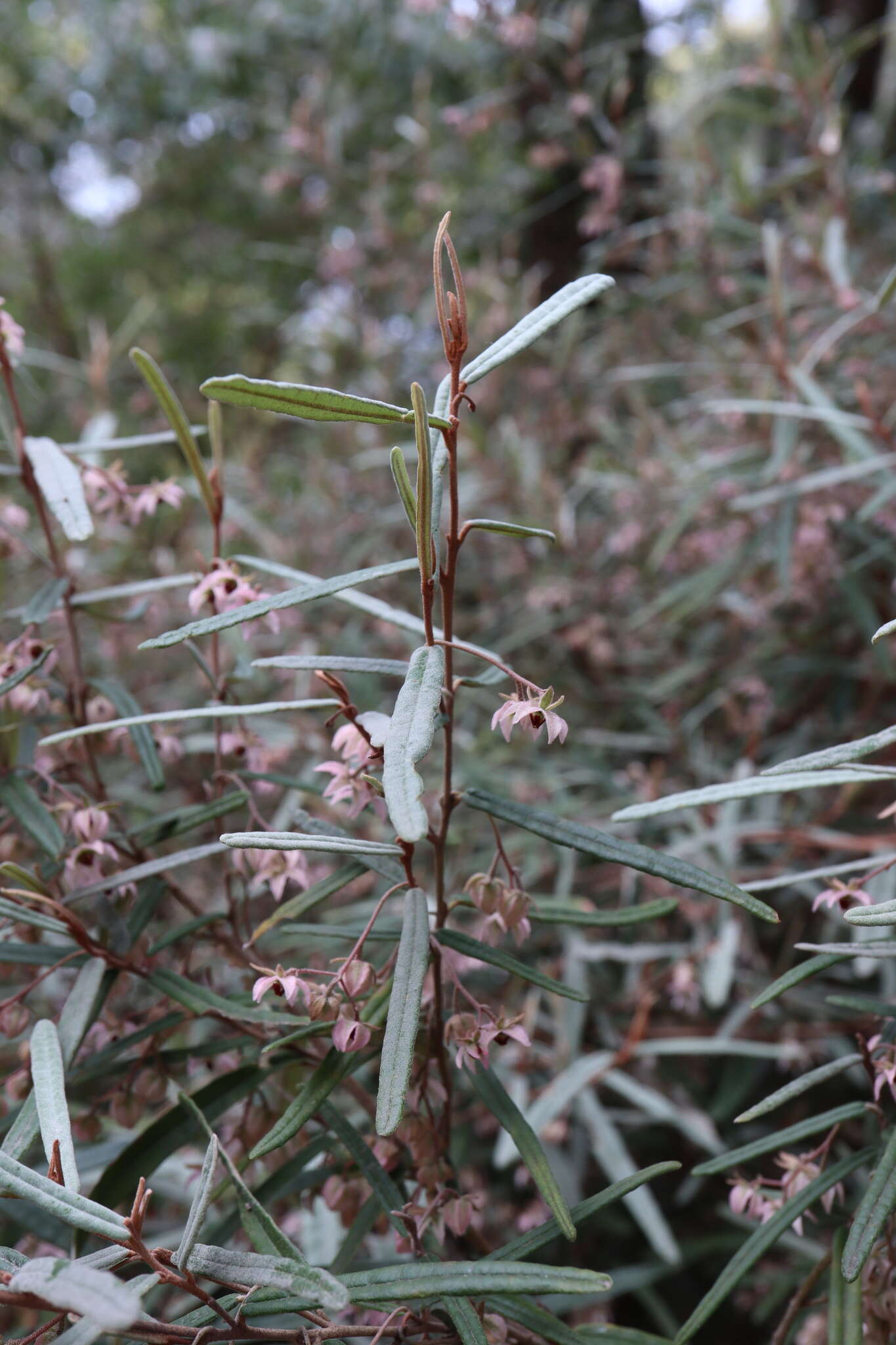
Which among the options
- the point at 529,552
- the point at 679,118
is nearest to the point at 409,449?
the point at 529,552

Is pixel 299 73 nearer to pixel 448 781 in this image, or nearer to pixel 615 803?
pixel 615 803

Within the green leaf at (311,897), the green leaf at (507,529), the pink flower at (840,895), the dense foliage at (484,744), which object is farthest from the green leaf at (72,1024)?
the pink flower at (840,895)

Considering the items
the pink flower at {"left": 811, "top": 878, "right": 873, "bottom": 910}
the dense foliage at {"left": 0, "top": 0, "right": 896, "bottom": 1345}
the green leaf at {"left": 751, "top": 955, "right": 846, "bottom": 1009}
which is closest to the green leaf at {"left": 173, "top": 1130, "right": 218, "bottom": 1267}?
the dense foliage at {"left": 0, "top": 0, "right": 896, "bottom": 1345}

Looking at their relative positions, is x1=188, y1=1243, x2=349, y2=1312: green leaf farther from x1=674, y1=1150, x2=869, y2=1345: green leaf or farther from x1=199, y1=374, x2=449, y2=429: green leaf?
x1=199, y1=374, x2=449, y2=429: green leaf

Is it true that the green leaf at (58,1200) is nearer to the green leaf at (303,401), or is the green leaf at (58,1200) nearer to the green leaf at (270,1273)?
the green leaf at (270,1273)

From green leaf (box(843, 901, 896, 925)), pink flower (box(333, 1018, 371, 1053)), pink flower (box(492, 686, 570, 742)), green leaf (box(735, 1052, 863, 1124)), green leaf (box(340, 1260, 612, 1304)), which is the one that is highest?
pink flower (box(492, 686, 570, 742))

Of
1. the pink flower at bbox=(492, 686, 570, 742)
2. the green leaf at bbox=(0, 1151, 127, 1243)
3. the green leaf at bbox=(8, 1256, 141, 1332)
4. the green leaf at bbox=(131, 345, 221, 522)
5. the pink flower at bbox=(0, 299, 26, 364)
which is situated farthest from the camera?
the pink flower at bbox=(0, 299, 26, 364)

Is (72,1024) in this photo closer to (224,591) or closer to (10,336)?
(224,591)
